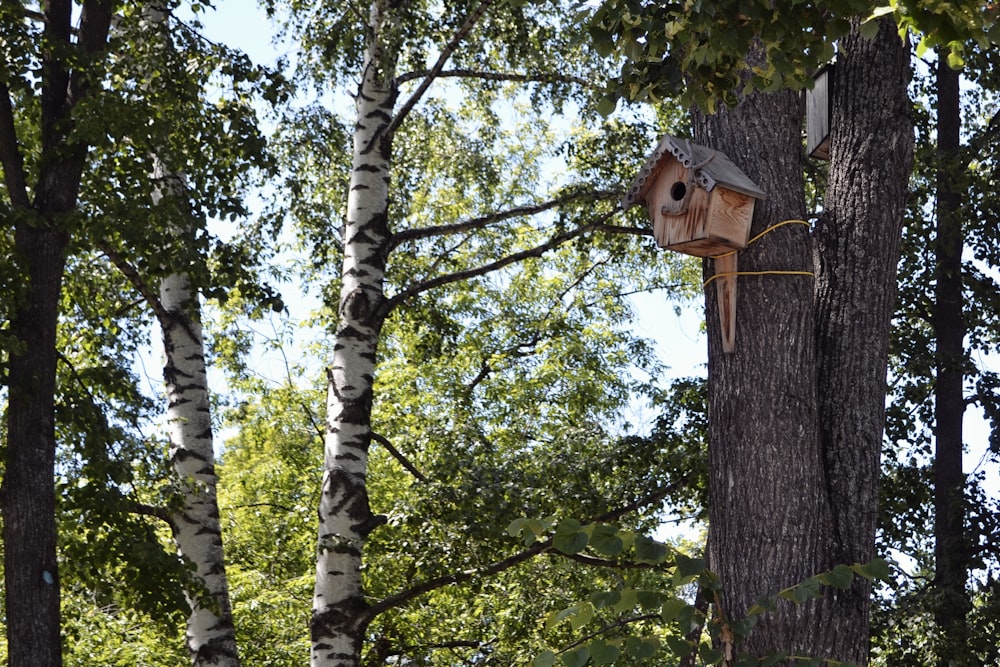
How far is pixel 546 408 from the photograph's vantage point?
53.5ft

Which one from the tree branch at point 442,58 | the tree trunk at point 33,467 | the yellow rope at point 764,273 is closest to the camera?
the yellow rope at point 764,273

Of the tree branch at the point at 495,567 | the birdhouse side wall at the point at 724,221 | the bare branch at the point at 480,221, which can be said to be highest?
the bare branch at the point at 480,221

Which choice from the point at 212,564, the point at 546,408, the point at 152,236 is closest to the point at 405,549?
the point at 212,564

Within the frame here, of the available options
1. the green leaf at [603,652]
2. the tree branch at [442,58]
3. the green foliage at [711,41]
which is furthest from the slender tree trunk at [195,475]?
the green leaf at [603,652]

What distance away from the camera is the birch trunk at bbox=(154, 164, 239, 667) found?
27.7ft

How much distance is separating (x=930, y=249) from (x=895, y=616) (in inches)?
134

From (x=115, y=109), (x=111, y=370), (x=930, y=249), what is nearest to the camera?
(x=115, y=109)

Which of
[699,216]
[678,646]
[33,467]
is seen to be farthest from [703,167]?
[33,467]

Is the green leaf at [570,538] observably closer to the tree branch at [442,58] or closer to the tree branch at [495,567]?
the tree branch at [495,567]

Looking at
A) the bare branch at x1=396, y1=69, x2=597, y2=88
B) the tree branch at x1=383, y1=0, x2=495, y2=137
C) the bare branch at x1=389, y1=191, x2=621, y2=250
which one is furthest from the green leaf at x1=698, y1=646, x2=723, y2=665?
the bare branch at x1=396, y1=69, x2=597, y2=88

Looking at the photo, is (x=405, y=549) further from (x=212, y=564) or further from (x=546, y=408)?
(x=546, y=408)

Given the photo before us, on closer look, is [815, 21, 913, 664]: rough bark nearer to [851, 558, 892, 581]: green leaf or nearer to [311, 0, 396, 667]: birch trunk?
[851, 558, 892, 581]: green leaf

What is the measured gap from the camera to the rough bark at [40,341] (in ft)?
22.5

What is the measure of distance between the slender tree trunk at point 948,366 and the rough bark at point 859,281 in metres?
5.86
